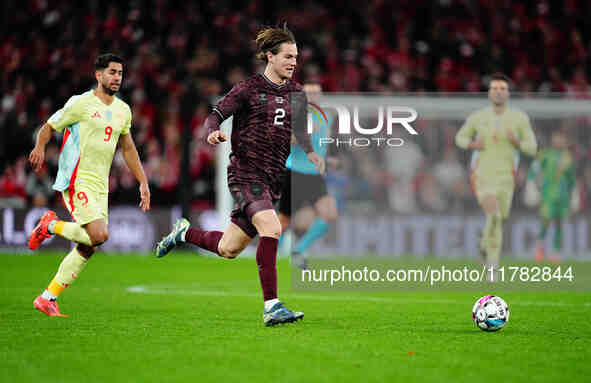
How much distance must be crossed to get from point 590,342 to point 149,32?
15668mm

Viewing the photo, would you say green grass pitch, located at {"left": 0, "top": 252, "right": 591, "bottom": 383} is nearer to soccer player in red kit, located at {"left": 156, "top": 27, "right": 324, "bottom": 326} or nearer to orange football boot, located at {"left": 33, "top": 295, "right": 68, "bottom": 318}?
orange football boot, located at {"left": 33, "top": 295, "right": 68, "bottom": 318}

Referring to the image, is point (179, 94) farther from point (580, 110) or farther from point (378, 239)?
point (580, 110)

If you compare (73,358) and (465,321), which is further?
(465,321)

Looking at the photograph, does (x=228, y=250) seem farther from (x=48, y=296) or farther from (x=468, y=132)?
(x=468, y=132)

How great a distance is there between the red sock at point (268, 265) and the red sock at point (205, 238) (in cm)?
57

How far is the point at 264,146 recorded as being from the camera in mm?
6594

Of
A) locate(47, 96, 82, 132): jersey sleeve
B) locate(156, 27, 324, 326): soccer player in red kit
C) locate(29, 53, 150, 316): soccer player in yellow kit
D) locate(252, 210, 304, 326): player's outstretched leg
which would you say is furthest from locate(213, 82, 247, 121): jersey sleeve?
locate(47, 96, 82, 132): jersey sleeve

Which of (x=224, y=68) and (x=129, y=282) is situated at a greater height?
(x=224, y=68)

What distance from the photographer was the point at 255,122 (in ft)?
21.6

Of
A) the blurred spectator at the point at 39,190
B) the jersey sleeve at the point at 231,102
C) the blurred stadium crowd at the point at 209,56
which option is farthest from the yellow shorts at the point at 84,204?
the blurred spectator at the point at 39,190

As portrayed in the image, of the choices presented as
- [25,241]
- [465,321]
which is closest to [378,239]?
[25,241]

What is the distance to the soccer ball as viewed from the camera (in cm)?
611

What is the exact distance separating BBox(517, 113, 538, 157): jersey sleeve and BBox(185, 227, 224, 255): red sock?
4.34m

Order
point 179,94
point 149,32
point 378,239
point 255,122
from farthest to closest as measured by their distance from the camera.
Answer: point 149,32 → point 179,94 → point 378,239 → point 255,122
